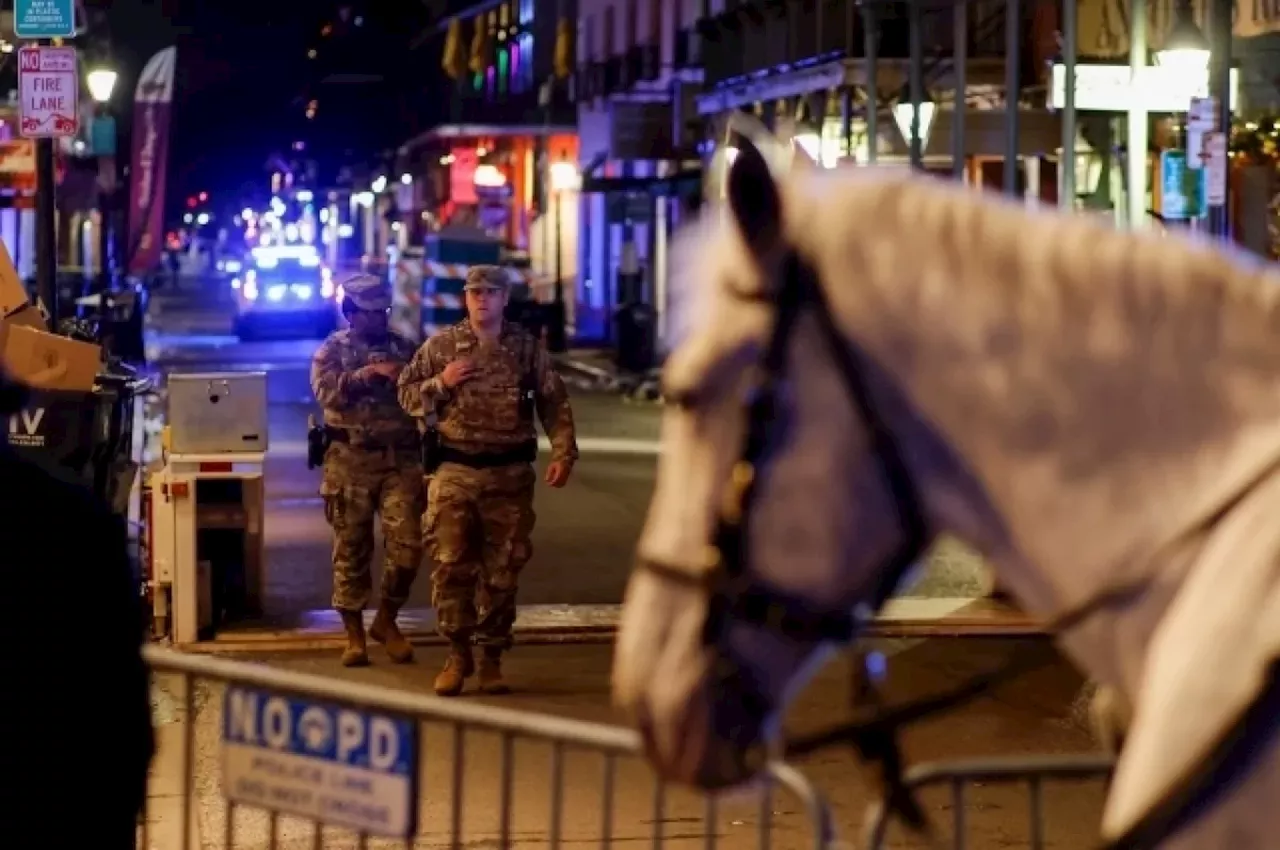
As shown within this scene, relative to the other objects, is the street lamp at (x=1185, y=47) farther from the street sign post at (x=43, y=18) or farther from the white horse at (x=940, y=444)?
the white horse at (x=940, y=444)

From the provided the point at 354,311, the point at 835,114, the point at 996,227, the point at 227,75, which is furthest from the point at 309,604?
the point at 227,75

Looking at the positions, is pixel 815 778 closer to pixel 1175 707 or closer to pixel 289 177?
pixel 1175 707

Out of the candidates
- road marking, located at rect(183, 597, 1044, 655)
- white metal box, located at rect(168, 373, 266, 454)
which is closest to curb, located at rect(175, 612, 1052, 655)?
road marking, located at rect(183, 597, 1044, 655)

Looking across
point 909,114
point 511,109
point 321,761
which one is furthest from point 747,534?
point 511,109

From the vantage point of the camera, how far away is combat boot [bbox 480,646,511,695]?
34.3 feet

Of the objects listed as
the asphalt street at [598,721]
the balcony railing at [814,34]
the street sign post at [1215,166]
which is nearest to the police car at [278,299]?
the balcony railing at [814,34]

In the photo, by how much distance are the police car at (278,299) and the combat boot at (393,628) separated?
32.9 metres

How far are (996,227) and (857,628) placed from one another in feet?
2.00

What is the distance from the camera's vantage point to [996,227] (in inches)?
115

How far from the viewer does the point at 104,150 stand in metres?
42.5

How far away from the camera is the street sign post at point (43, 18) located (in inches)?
645

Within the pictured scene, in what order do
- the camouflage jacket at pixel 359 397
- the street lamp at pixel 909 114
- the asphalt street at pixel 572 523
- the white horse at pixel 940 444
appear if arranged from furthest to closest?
1. the street lamp at pixel 909 114
2. the asphalt street at pixel 572 523
3. the camouflage jacket at pixel 359 397
4. the white horse at pixel 940 444

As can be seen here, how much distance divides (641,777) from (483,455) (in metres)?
2.64

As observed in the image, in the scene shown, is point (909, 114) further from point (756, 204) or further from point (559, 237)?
point (559, 237)
